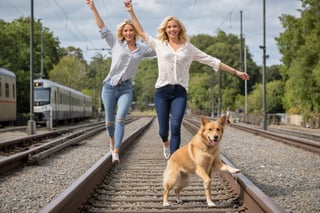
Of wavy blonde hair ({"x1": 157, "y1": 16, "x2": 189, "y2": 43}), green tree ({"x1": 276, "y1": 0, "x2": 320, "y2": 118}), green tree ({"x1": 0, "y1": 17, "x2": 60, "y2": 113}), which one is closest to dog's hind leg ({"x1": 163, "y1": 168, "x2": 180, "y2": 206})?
wavy blonde hair ({"x1": 157, "y1": 16, "x2": 189, "y2": 43})

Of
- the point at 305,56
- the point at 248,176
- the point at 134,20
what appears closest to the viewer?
the point at 134,20

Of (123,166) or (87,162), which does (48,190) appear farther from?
(87,162)

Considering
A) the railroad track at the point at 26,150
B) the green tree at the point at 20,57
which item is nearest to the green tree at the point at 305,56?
the railroad track at the point at 26,150

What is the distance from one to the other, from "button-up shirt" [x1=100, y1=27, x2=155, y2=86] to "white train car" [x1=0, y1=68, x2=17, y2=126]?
Result: 21.3 m

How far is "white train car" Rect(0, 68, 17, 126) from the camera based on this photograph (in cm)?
2794

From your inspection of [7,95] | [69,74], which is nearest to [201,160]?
[7,95]

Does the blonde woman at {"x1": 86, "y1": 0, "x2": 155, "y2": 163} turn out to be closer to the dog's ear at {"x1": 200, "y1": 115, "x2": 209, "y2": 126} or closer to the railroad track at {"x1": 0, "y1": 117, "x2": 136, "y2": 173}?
the dog's ear at {"x1": 200, "y1": 115, "x2": 209, "y2": 126}

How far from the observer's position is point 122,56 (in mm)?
7488

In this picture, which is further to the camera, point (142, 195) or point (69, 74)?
point (69, 74)

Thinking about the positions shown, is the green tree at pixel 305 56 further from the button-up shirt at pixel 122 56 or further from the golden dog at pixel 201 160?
the golden dog at pixel 201 160

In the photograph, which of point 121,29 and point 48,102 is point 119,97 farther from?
point 48,102

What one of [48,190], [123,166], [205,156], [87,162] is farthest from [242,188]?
[87,162]

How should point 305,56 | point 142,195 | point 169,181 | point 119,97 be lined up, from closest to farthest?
point 169,181 < point 142,195 < point 119,97 < point 305,56

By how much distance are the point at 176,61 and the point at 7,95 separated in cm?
2460
